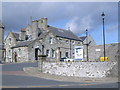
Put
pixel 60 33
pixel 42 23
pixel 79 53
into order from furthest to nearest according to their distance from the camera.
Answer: pixel 42 23 → pixel 60 33 → pixel 79 53

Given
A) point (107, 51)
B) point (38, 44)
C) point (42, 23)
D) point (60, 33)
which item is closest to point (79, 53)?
point (107, 51)

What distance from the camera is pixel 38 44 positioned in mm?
44094

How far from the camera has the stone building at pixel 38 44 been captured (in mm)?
44062

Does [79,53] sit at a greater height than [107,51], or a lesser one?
lesser

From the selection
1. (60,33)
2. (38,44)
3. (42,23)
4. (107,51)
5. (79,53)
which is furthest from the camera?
(42,23)

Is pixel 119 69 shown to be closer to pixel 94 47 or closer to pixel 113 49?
pixel 113 49

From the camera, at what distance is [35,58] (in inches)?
1763

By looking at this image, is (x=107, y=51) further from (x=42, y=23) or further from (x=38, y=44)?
(x=42, y=23)

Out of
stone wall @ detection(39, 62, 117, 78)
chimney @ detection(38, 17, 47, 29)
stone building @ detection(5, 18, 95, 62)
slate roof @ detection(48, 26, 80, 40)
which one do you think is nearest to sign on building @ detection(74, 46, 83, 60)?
stone wall @ detection(39, 62, 117, 78)

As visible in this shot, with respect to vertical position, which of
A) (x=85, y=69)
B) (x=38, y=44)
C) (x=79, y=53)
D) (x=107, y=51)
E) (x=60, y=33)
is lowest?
(x=85, y=69)

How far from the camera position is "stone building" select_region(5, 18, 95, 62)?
4406cm

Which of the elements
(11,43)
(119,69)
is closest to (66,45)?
(11,43)

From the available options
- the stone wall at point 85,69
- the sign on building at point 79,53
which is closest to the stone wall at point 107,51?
the sign on building at point 79,53

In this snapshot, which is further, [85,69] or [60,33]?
[60,33]
